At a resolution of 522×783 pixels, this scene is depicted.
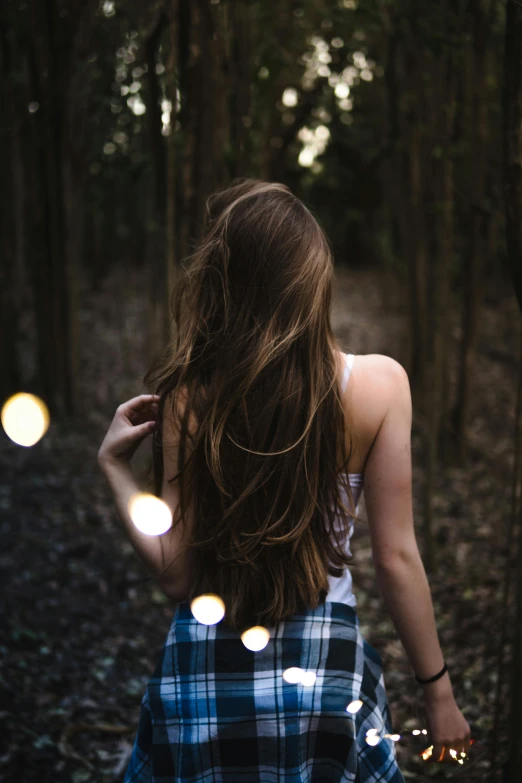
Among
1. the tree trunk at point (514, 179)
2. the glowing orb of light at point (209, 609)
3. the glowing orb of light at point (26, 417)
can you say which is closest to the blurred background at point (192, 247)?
the tree trunk at point (514, 179)

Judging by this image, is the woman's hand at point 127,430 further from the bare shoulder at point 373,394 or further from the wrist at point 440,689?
the wrist at point 440,689

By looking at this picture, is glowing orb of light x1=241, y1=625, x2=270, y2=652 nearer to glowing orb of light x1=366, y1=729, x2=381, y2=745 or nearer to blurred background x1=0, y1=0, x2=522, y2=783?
glowing orb of light x1=366, y1=729, x2=381, y2=745

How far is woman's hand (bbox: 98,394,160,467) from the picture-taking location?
4.49ft

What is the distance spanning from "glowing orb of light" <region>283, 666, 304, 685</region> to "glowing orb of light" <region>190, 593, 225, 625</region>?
0.16 m

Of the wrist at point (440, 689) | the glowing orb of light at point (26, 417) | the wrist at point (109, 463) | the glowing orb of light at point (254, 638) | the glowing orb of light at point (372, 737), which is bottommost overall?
the glowing orb of light at point (26, 417)

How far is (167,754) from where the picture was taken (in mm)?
1312

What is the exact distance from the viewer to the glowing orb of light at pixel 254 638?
1.31 metres

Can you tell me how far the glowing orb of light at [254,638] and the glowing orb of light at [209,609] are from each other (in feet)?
0.20

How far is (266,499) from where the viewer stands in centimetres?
131

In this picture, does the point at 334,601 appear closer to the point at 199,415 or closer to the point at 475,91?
the point at 199,415

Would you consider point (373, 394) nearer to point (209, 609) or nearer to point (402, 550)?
point (402, 550)

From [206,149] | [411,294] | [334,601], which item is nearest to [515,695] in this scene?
[334,601]

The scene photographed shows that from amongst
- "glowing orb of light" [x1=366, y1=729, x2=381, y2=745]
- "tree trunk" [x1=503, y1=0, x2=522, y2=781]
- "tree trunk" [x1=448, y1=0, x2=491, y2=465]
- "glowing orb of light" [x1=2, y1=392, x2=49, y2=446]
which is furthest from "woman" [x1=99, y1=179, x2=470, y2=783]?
"glowing orb of light" [x1=2, y1=392, x2=49, y2=446]

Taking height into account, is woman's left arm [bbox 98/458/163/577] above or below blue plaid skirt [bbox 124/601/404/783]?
above
